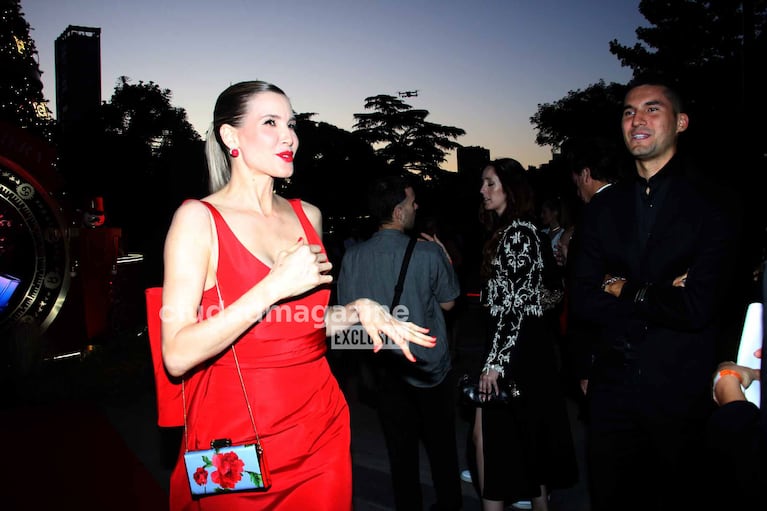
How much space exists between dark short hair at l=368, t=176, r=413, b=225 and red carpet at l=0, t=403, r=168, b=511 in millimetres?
2505

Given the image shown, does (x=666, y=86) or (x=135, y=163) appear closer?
(x=666, y=86)

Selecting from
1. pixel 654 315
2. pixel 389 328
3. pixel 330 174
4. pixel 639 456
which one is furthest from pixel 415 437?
pixel 330 174

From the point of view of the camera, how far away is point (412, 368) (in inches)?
148

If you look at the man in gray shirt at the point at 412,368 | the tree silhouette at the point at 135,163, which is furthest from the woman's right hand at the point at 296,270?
the tree silhouette at the point at 135,163

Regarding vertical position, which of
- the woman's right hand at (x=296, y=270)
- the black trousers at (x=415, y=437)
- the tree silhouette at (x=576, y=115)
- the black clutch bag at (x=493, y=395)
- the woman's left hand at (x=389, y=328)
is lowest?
the black trousers at (x=415, y=437)

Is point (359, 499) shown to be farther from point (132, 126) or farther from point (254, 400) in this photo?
point (132, 126)

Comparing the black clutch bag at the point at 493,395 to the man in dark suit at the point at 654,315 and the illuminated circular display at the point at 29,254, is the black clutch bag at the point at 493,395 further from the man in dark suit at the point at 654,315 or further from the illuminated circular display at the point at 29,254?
the illuminated circular display at the point at 29,254

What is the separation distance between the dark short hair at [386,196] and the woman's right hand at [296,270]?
6.57 ft

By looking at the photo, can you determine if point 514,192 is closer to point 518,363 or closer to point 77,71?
point 518,363

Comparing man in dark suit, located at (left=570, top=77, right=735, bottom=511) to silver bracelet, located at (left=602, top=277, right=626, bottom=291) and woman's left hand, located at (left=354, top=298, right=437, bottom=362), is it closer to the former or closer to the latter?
silver bracelet, located at (left=602, top=277, right=626, bottom=291)

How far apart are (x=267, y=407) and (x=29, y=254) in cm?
714

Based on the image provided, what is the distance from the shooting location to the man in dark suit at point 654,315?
102 inches

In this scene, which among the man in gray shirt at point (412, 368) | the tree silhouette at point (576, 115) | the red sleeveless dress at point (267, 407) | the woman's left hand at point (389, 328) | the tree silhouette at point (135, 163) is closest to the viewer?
the red sleeveless dress at point (267, 407)

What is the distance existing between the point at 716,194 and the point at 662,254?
344 mm
